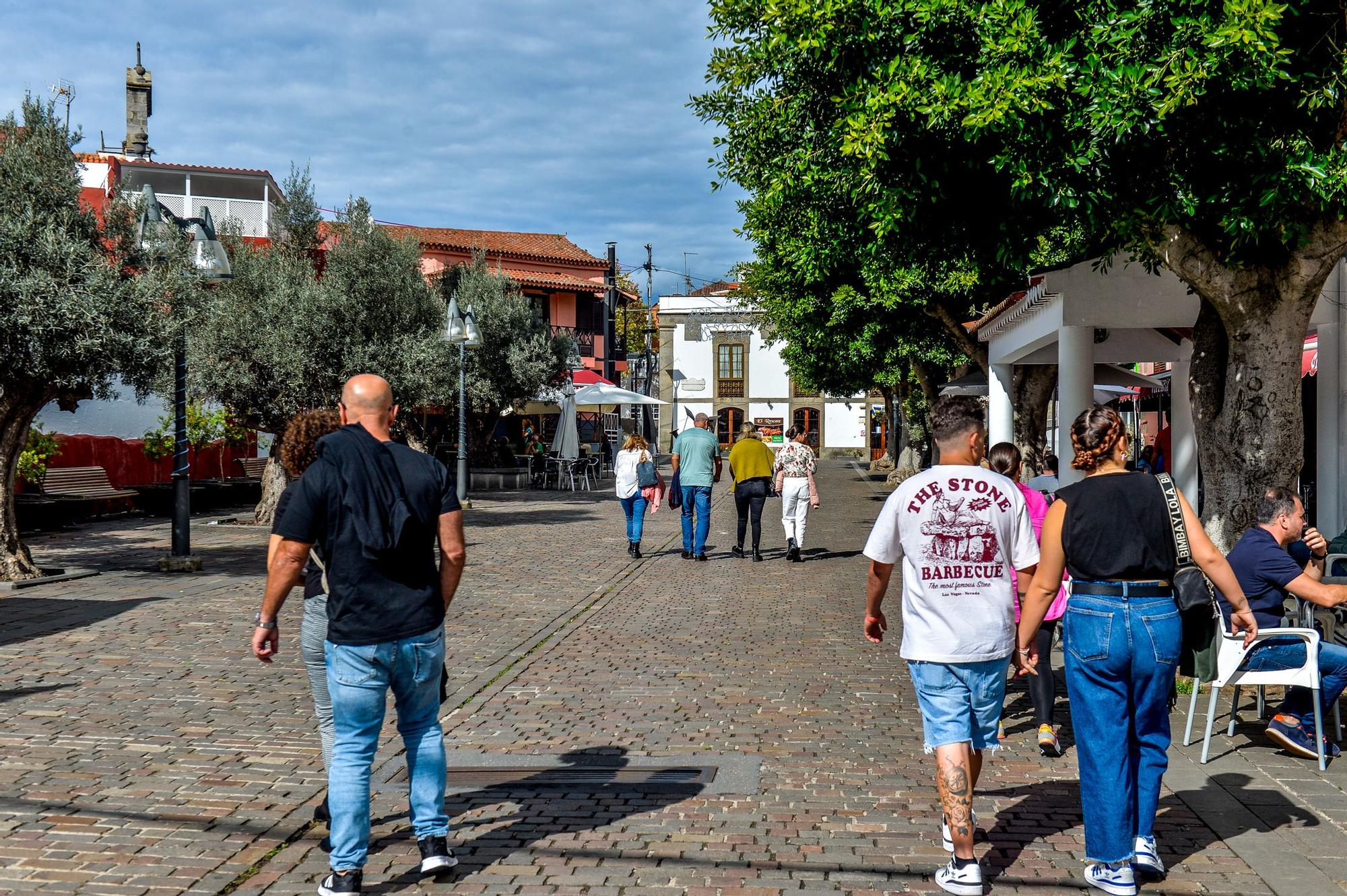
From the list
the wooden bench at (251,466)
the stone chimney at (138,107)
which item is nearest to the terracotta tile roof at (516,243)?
the stone chimney at (138,107)

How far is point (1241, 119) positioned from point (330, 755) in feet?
18.9

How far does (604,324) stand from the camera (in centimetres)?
4709

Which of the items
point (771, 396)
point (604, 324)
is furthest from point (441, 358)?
point (771, 396)

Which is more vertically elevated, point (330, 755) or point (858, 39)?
point (858, 39)

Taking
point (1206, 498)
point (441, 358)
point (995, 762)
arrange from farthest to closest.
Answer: point (441, 358)
point (1206, 498)
point (995, 762)

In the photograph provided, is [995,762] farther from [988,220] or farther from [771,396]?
[771,396]

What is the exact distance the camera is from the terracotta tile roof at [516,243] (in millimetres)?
45000

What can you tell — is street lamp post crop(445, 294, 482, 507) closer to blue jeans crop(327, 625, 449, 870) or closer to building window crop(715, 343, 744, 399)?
blue jeans crop(327, 625, 449, 870)

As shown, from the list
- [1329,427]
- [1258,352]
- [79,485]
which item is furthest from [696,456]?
[79,485]

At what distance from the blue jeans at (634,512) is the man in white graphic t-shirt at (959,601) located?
1037 centimetres

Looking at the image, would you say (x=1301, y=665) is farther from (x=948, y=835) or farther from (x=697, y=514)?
(x=697, y=514)

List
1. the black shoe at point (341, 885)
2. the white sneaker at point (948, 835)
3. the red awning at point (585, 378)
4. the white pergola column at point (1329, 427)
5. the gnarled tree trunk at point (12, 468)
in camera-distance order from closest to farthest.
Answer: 1. the black shoe at point (341, 885)
2. the white sneaker at point (948, 835)
3. the white pergola column at point (1329, 427)
4. the gnarled tree trunk at point (12, 468)
5. the red awning at point (585, 378)

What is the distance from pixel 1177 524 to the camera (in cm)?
→ 402

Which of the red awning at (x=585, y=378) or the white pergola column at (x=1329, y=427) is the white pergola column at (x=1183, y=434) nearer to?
the white pergola column at (x=1329, y=427)
